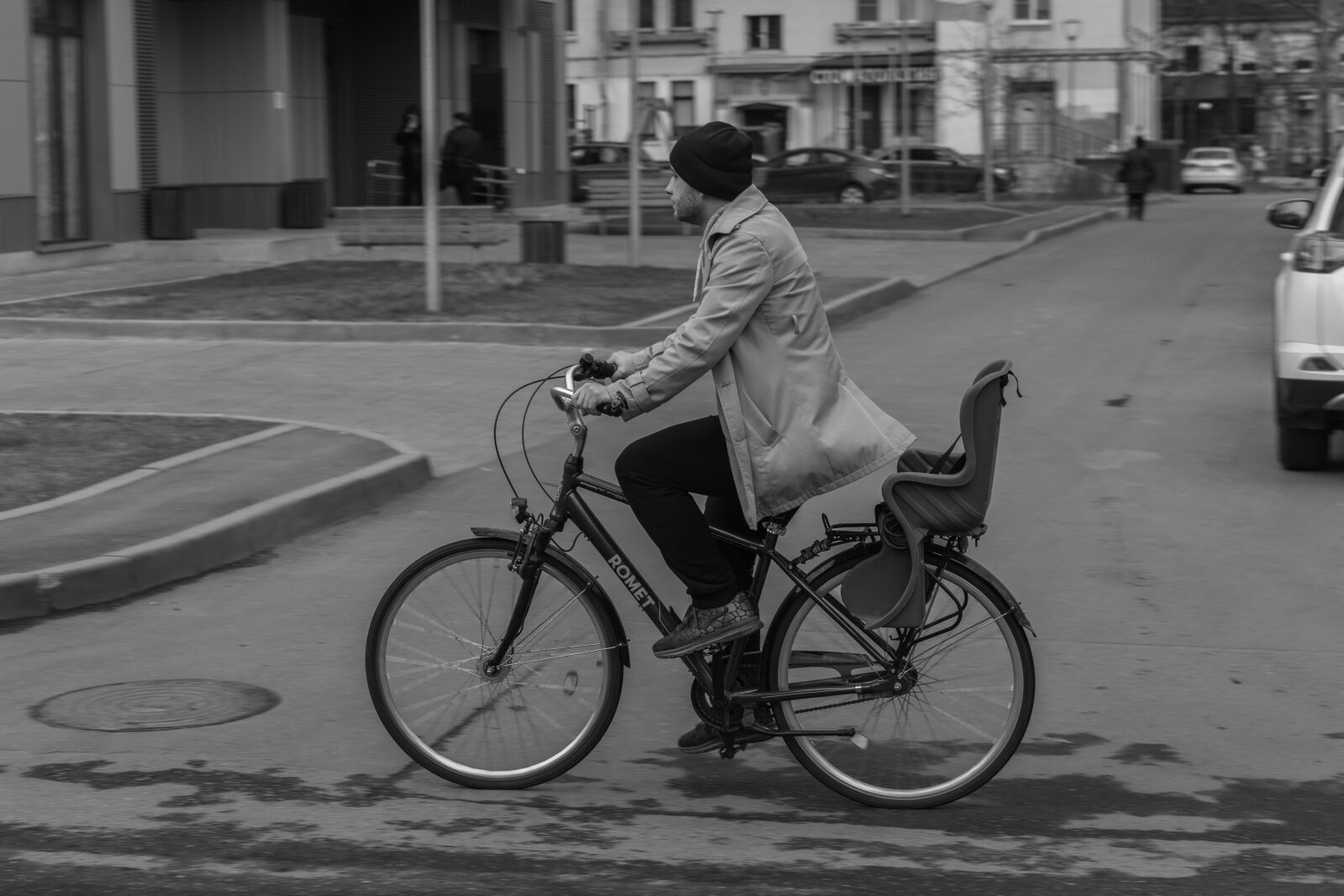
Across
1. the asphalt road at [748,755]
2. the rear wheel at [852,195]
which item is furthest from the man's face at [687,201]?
Result: the rear wheel at [852,195]

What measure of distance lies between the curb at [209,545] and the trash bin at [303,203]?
16.7 meters

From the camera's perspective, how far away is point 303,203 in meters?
26.0

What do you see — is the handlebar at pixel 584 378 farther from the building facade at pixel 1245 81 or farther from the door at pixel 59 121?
the building facade at pixel 1245 81

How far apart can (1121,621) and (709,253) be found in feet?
9.27

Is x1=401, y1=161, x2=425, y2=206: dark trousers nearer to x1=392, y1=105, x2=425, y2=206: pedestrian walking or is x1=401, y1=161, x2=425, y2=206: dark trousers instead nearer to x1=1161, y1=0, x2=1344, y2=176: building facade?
x1=392, y1=105, x2=425, y2=206: pedestrian walking

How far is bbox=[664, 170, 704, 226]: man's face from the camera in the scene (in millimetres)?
4629

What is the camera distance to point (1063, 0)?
213ft

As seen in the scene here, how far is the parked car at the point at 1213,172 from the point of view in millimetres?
57531

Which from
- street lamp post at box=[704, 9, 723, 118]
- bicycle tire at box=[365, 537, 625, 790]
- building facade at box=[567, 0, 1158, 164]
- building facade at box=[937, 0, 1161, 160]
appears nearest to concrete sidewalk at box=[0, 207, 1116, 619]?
bicycle tire at box=[365, 537, 625, 790]

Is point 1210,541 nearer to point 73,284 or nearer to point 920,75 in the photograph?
point 73,284

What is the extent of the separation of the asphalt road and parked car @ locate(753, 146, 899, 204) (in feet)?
108

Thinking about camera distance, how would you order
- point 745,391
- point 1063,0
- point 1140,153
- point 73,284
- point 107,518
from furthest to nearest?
point 1063,0, point 1140,153, point 73,284, point 107,518, point 745,391

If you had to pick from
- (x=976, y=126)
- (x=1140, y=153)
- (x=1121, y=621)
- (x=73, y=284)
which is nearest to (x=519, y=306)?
(x=73, y=284)

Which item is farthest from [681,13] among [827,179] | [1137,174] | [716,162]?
[716,162]
